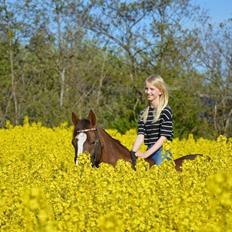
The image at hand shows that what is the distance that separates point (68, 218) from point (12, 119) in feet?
70.1

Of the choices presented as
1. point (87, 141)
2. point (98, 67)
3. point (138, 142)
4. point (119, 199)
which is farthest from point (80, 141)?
point (98, 67)

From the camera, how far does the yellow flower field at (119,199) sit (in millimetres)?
2922

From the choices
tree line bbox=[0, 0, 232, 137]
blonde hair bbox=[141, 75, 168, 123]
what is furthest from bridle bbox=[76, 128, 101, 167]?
tree line bbox=[0, 0, 232, 137]

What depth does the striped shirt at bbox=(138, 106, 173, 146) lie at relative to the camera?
24.4 feet

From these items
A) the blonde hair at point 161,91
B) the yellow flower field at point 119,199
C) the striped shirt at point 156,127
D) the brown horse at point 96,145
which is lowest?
the yellow flower field at point 119,199

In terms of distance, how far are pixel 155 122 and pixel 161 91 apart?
0.37m

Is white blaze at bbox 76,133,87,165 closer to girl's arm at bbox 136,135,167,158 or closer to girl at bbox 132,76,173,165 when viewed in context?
girl at bbox 132,76,173,165

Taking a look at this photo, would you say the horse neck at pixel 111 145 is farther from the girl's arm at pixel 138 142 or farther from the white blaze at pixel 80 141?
the girl's arm at pixel 138 142

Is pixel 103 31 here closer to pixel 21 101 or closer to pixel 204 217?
pixel 21 101

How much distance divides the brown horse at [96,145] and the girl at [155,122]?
0.91 feet

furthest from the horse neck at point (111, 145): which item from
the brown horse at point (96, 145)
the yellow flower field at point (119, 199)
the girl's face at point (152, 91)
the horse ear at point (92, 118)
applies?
the yellow flower field at point (119, 199)

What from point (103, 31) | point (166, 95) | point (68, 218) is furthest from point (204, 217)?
point (103, 31)

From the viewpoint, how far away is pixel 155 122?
295 inches

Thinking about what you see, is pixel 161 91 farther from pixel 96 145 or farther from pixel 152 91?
pixel 96 145
